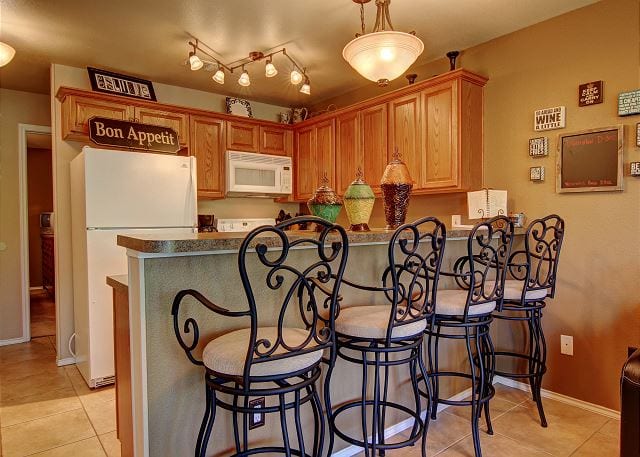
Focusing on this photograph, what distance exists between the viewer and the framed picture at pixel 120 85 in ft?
11.1

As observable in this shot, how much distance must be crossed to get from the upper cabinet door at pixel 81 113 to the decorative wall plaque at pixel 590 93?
3.43m

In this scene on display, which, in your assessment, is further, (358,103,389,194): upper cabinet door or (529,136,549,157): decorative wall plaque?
(358,103,389,194): upper cabinet door

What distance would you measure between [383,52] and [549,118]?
1.38m

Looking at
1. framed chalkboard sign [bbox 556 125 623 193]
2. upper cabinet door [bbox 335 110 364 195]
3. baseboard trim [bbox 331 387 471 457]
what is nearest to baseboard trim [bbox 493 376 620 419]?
baseboard trim [bbox 331 387 471 457]

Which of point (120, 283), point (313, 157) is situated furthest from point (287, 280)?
point (313, 157)

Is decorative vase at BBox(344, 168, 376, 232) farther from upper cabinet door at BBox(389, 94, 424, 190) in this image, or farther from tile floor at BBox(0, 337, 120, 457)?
tile floor at BBox(0, 337, 120, 457)

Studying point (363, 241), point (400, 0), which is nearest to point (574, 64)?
point (400, 0)

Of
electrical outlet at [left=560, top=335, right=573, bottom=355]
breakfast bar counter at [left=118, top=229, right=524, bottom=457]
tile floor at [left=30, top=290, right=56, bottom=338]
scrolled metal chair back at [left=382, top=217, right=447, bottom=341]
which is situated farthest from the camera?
tile floor at [left=30, top=290, right=56, bottom=338]

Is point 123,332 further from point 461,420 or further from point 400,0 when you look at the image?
point 400,0

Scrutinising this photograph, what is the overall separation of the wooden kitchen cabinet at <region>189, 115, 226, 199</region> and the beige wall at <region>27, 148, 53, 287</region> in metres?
4.84

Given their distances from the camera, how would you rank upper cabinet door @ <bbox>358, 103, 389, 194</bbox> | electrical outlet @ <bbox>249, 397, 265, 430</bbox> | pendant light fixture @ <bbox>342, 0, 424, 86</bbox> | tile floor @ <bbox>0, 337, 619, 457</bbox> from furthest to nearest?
upper cabinet door @ <bbox>358, 103, 389, 194</bbox> → tile floor @ <bbox>0, 337, 619, 457</bbox> → pendant light fixture @ <bbox>342, 0, 424, 86</bbox> → electrical outlet @ <bbox>249, 397, 265, 430</bbox>

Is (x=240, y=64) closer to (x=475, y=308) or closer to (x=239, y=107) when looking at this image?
(x=239, y=107)

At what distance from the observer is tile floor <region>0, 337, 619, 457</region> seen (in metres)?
2.09

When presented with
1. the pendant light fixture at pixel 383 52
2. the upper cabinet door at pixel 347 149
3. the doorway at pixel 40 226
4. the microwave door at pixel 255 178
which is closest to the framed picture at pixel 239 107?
the microwave door at pixel 255 178
